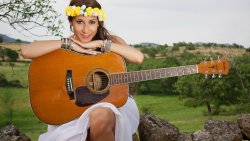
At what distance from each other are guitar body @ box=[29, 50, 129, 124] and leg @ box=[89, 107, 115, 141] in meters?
0.20

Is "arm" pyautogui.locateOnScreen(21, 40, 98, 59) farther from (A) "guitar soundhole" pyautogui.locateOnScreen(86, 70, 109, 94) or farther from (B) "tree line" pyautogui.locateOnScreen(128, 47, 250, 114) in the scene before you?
(B) "tree line" pyautogui.locateOnScreen(128, 47, 250, 114)

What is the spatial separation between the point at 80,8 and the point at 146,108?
2.96 metres

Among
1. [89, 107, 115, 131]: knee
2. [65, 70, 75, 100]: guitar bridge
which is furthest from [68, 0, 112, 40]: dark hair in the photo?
[89, 107, 115, 131]: knee

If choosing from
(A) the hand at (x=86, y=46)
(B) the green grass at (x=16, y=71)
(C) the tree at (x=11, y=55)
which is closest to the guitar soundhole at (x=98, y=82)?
(A) the hand at (x=86, y=46)

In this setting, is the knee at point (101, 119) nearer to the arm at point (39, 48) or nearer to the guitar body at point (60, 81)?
the guitar body at point (60, 81)

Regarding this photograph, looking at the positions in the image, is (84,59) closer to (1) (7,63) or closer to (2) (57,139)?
(2) (57,139)

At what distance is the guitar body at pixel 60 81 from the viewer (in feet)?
9.50

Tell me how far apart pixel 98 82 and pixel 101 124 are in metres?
0.31

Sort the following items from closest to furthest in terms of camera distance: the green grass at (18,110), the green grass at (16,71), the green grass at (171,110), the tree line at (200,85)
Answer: the green grass at (16,71) < the green grass at (18,110) < the tree line at (200,85) < the green grass at (171,110)

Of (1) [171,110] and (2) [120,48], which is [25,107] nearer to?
(1) [171,110]

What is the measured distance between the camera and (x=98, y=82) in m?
2.92

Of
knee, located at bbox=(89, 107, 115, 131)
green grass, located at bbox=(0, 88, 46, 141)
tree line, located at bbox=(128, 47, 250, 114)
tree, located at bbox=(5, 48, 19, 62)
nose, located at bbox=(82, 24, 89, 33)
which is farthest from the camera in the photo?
tree line, located at bbox=(128, 47, 250, 114)

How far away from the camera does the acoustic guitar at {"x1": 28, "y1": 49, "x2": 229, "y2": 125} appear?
2895mm

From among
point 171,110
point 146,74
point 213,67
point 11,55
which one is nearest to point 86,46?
point 146,74
